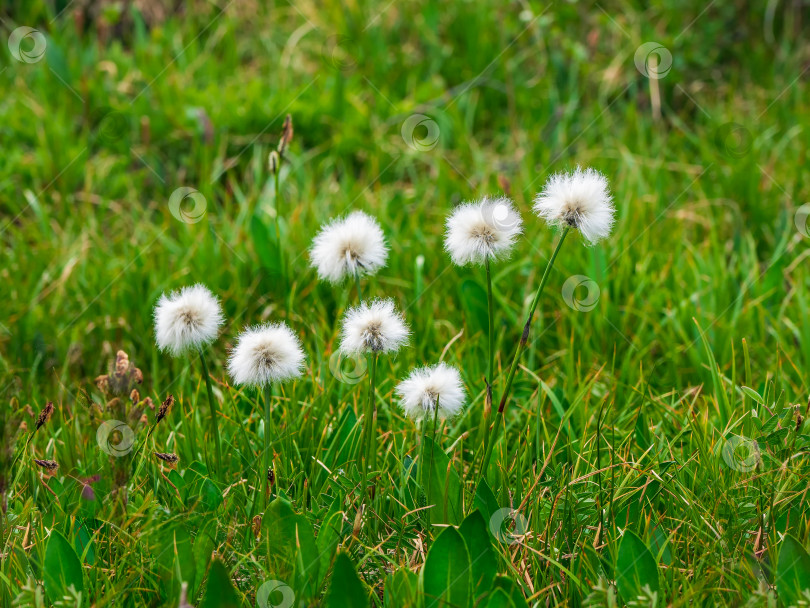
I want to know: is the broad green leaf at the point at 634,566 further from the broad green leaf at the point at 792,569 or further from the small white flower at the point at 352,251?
the small white flower at the point at 352,251

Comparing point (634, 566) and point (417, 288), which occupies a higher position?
point (417, 288)

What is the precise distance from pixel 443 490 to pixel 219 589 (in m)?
0.52

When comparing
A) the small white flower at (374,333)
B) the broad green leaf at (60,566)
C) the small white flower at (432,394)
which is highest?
the small white flower at (374,333)

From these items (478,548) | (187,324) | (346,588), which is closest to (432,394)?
(478,548)

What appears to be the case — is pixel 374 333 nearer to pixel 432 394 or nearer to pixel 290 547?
pixel 432 394

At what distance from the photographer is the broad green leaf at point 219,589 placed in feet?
4.56

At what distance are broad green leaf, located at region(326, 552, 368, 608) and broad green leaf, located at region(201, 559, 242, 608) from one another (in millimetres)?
175

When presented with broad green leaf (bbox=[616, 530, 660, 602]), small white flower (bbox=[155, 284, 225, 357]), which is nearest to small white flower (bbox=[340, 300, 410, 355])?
small white flower (bbox=[155, 284, 225, 357])

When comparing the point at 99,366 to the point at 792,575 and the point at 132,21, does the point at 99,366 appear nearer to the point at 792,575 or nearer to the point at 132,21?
the point at 792,575

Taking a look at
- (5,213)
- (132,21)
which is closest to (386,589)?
(5,213)

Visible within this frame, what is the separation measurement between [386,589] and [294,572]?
178 mm

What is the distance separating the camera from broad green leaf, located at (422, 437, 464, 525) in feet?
5.58

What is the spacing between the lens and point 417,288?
2.67m

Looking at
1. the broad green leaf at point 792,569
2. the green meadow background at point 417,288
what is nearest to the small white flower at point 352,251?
the green meadow background at point 417,288
